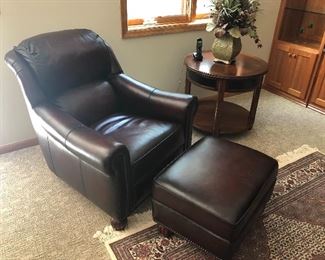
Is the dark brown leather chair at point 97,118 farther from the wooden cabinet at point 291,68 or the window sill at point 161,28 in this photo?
the wooden cabinet at point 291,68

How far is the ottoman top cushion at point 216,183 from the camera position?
1296 mm

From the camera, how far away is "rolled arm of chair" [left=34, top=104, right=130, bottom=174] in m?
1.32

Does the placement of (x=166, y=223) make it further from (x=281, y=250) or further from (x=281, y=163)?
(x=281, y=163)

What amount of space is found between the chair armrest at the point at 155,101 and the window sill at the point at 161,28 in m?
0.53

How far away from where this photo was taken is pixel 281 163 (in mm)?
2223

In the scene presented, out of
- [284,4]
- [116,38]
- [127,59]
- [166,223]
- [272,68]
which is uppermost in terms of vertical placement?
[284,4]

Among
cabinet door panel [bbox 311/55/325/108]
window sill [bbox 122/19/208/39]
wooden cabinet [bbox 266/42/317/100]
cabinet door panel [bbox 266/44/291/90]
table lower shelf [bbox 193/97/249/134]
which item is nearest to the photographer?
window sill [bbox 122/19/208/39]

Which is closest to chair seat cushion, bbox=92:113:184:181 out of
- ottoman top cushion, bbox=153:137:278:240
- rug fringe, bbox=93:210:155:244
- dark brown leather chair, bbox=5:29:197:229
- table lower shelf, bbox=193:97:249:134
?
dark brown leather chair, bbox=5:29:197:229

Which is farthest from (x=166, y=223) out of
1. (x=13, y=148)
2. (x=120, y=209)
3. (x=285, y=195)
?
(x=13, y=148)

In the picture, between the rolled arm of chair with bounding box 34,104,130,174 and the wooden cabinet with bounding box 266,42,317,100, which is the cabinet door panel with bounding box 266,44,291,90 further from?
the rolled arm of chair with bounding box 34,104,130,174

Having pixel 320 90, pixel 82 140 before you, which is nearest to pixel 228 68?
pixel 320 90

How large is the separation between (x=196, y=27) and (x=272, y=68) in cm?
123

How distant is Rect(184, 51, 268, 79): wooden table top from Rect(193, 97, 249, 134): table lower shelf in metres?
0.28

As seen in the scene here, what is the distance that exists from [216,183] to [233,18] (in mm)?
1422
